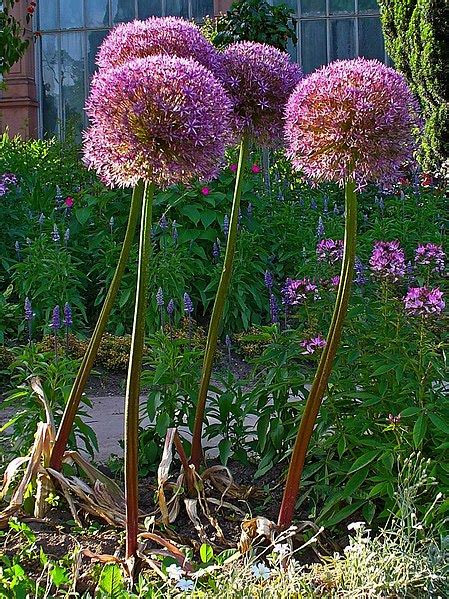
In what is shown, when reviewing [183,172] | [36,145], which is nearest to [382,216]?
[36,145]

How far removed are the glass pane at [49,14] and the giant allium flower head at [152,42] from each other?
1270 centimetres

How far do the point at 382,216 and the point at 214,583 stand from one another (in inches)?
193

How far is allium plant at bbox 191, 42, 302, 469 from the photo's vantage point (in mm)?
2561

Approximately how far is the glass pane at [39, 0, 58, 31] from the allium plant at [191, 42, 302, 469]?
1253 cm

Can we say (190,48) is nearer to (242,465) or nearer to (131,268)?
(242,465)

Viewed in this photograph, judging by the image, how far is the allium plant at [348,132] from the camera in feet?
7.04

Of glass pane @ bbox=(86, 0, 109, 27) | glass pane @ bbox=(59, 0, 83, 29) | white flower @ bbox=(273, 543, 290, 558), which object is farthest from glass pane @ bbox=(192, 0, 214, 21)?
white flower @ bbox=(273, 543, 290, 558)

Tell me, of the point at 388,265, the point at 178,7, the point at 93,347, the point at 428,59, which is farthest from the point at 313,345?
the point at 178,7

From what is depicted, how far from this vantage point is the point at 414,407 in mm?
2598

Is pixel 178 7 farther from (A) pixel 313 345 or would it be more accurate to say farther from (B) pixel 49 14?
(A) pixel 313 345

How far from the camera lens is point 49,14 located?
14.3 meters

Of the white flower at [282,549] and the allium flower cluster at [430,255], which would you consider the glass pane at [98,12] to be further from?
the white flower at [282,549]

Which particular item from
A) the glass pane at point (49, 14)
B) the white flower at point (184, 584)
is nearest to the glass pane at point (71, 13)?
the glass pane at point (49, 14)

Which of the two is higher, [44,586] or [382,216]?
[382,216]
